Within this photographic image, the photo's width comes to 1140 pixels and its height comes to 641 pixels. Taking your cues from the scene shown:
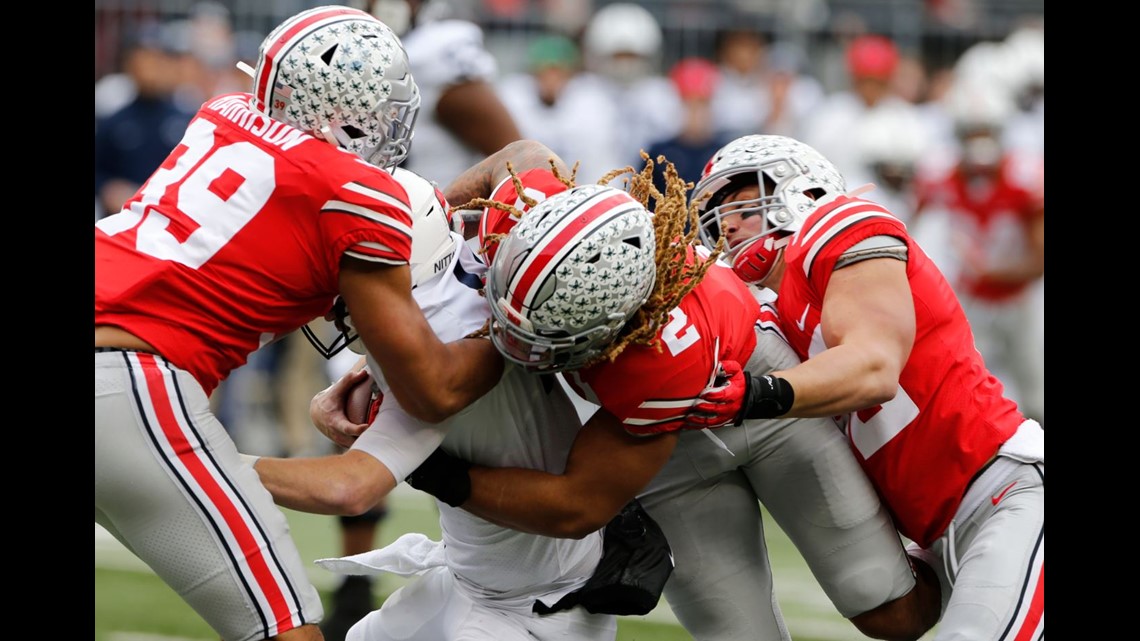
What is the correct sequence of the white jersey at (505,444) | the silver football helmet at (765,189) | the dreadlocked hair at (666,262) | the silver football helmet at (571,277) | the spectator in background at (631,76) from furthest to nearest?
the spectator in background at (631,76), the silver football helmet at (765,189), the white jersey at (505,444), the dreadlocked hair at (666,262), the silver football helmet at (571,277)

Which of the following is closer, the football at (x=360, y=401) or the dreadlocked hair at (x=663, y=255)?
the dreadlocked hair at (x=663, y=255)

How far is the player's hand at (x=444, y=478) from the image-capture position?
10.5ft

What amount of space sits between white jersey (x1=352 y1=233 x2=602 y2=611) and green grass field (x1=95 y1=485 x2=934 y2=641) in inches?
68.9

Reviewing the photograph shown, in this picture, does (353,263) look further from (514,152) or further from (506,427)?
(514,152)

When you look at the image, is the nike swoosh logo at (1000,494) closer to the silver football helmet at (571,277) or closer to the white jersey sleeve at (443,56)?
the silver football helmet at (571,277)

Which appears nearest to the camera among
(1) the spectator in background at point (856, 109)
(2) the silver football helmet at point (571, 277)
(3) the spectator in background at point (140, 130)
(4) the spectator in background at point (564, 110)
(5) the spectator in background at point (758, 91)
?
(2) the silver football helmet at point (571, 277)

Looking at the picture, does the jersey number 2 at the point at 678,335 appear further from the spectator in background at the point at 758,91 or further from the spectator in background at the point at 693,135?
the spectator in background at the point at 758,91

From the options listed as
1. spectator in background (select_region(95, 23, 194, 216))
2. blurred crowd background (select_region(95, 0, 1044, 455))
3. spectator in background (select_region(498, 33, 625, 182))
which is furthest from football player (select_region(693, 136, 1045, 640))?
spectator in background (select_region(498, 33, 625, 182))

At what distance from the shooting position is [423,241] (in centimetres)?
322

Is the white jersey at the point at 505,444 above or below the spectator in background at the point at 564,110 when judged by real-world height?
above

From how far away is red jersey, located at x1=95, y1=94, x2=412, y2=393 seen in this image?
303cm

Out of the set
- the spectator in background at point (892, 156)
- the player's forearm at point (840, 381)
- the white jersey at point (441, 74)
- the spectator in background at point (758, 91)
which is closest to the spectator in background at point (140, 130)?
the white jersey at point (441, 74)

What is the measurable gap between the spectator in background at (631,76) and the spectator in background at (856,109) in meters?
1.17

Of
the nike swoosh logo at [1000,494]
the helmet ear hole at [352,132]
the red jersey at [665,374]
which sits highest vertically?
the helmet ear hole at [352,132]
